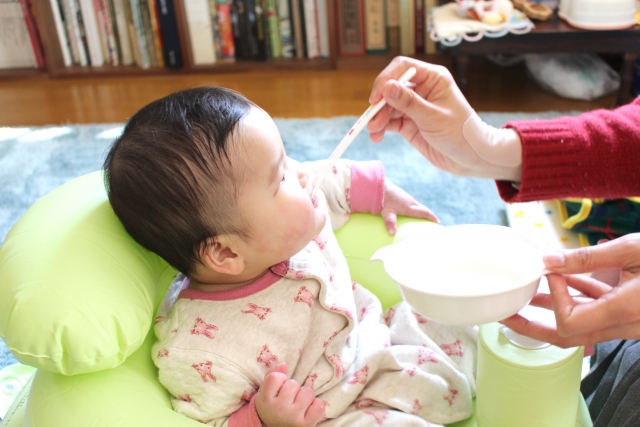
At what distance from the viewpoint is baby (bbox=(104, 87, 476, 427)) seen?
0.75 m

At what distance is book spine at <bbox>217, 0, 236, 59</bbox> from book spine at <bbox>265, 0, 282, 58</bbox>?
0.53 ft

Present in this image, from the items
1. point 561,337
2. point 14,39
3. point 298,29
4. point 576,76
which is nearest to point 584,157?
point 561,337

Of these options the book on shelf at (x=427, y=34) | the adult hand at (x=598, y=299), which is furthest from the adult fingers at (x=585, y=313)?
the book on shelf at (x=427, y=34)

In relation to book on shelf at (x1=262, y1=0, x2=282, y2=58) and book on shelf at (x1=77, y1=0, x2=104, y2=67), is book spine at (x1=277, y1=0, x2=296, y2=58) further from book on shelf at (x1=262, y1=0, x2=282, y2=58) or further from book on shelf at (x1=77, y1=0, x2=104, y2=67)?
book on shelf at (x1=77, y1=0, x2=104, y2=67)

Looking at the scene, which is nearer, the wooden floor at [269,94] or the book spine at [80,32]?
the wooden floor at [269,94]

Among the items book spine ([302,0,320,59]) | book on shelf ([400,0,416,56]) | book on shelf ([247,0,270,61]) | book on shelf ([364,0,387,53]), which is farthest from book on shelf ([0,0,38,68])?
book on shelf ([400,0,416,56])

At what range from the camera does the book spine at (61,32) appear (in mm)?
2494

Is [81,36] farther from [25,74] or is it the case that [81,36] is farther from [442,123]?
[442,123]

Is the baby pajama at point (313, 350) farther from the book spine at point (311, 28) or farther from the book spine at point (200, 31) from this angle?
the book spine at point (200, 31)

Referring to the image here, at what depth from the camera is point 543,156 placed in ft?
3.16

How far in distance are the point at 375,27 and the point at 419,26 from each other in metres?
0.17

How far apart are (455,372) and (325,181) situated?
1.25ft

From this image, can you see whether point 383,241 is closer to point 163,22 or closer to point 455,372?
point 455,372

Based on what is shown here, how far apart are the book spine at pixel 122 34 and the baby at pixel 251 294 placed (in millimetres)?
1936
